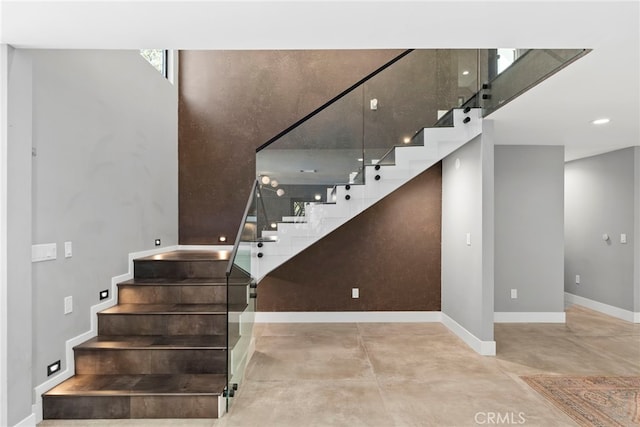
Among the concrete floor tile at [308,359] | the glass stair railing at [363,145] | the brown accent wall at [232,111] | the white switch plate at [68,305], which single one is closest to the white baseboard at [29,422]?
the white switch plate at [68,305]

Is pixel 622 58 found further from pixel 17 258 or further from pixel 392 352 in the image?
pixel 17 258

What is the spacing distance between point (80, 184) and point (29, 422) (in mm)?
2065

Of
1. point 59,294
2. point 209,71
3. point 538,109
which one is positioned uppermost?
point 209,71

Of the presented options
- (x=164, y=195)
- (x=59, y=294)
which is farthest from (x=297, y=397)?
(x=164, y=195)

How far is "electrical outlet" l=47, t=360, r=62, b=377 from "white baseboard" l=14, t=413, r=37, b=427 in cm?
33

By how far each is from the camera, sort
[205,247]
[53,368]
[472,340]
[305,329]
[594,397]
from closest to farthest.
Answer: [53,368] → [594,397] → [472,340] → [305,329] → [205,247]

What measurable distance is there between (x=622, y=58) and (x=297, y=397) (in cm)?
391

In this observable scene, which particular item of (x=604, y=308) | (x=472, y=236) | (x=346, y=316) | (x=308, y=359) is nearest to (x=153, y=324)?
(x=308, y=359)

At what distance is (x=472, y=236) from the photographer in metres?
4.75

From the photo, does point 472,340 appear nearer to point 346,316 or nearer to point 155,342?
point 346,316

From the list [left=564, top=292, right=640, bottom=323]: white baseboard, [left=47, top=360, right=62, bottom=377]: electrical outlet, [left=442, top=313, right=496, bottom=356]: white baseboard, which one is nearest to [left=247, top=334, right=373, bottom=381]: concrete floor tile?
[left=442, top=313, right=496, bottom=356]: white baseboard

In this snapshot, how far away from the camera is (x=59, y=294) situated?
325cm

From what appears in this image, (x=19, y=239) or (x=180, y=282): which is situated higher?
(x=19, y=239)

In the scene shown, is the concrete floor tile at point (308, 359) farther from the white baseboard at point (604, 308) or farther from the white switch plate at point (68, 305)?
the white baseboard at point (604, 308)
